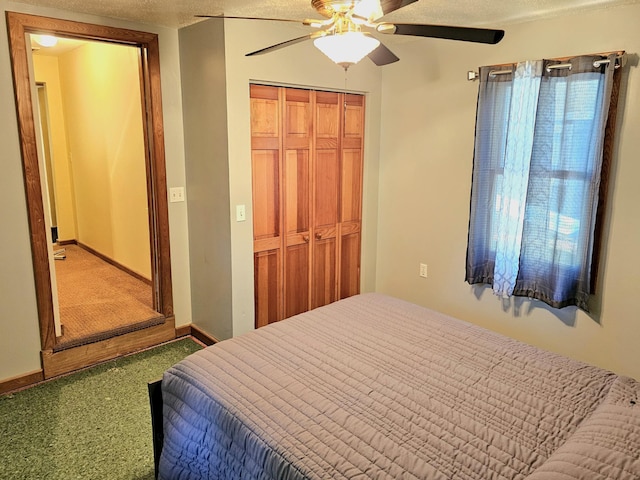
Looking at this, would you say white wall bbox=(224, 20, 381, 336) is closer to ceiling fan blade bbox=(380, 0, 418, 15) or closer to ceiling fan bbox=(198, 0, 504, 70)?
ceiling fan bbox=(198, 0, 504, 70)

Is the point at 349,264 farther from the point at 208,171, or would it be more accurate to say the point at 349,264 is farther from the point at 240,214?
the point at 208,171

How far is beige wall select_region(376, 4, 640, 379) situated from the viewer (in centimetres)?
267

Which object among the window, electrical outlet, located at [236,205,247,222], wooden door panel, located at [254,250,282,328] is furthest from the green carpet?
the window

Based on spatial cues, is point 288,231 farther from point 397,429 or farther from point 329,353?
point 397,429

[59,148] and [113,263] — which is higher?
[59,148]

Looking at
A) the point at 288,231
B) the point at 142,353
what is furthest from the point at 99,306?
the point at 288,231

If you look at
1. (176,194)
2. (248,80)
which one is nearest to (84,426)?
(176,194)

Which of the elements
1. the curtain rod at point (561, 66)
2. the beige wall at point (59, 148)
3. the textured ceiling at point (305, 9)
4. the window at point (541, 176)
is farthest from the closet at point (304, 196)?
the beige wall at point (59, 148)

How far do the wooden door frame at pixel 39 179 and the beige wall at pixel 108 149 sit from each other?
86cm

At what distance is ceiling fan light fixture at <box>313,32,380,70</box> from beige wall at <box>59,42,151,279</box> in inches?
107

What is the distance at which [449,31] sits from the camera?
1.75 metres

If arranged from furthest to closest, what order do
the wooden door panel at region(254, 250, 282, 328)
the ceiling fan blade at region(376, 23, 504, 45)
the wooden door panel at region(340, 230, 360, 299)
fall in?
1. the wooden door panel at region(340, 230, 360, 299)
2. the wooden door panel at region(254, 250, 282, 328)
3. the ceiling fan blade at region(376, 23, 504, 45)

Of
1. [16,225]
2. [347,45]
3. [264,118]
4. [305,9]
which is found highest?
[305,9]

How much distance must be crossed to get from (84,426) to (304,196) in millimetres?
2055
